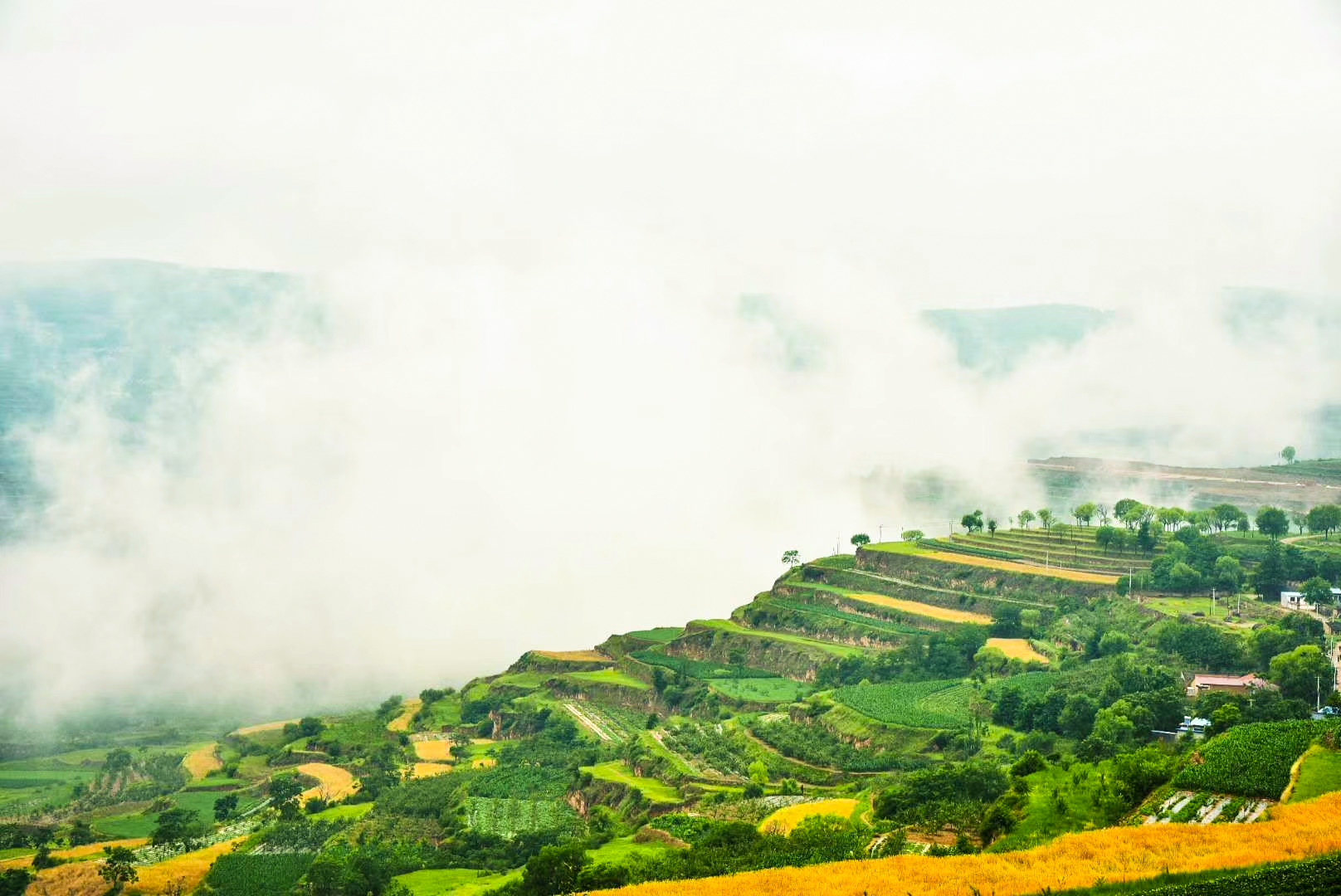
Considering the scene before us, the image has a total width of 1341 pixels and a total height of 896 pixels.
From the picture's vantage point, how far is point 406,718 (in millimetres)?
66812

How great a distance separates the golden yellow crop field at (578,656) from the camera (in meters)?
71.1

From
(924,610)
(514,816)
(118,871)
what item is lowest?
(514,816)

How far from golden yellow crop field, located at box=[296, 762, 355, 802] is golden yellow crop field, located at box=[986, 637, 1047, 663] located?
92.2 feet

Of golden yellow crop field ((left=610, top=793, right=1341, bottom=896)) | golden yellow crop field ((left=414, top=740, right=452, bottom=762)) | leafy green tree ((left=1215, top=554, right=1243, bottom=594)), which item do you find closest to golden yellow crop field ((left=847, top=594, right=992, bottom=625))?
leafy green tree ((left=1215, top=554, right=1243, bottom=594))

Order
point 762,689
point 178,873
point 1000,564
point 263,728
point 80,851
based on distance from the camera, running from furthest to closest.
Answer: point 1000,564 → point 263,728 → point 762,689 → point 80,851 → point 178,873

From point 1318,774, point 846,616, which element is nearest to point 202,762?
point 846,616

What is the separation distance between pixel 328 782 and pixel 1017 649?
98.6 feet

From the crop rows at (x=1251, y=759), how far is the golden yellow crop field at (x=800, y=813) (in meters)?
9.95

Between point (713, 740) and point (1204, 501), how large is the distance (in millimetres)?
59111

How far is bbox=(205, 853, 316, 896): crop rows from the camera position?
3744 centimetres

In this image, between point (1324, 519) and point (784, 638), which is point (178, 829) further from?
point (1324, 519)

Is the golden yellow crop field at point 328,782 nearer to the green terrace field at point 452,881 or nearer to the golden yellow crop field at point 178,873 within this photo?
the golden yellow crop field at point 178,873

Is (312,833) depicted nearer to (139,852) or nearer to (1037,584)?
(139,852)

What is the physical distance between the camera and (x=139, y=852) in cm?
4300
